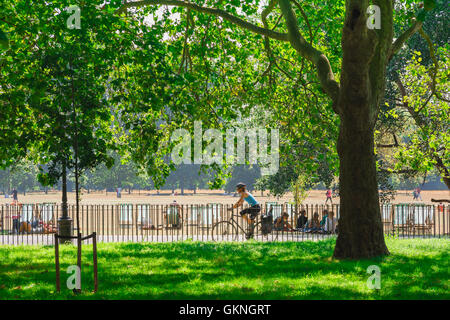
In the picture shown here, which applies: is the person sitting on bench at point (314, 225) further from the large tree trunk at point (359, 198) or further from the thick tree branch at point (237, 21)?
the large tree trunk at point (359, 198)

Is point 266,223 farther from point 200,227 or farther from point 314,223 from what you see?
point 200,227

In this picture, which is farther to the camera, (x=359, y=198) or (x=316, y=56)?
(x=316, y=56)

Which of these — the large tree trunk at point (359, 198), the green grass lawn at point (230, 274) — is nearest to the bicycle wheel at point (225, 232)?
the green grass lawn at point (230, 274)

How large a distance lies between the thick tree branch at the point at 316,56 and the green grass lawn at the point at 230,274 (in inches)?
136

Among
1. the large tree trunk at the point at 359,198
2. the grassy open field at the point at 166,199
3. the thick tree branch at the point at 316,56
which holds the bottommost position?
the grassy open field at the point at 166,199

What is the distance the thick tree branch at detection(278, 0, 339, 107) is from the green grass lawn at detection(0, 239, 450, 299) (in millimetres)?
3455

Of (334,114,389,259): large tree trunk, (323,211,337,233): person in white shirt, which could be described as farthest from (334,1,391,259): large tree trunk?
(323,211,337,233): person in white shirt

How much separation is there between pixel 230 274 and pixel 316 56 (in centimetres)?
516

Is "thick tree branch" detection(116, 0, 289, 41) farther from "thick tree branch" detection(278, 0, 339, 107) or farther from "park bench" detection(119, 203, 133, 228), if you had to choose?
"park bench" detection(119, 203, 133, 228)

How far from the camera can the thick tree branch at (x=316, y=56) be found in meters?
11.0

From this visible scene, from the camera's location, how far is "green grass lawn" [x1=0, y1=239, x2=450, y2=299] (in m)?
7.29

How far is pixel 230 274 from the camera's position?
898 centimetres

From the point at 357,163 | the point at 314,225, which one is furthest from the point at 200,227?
the point at 357,163
